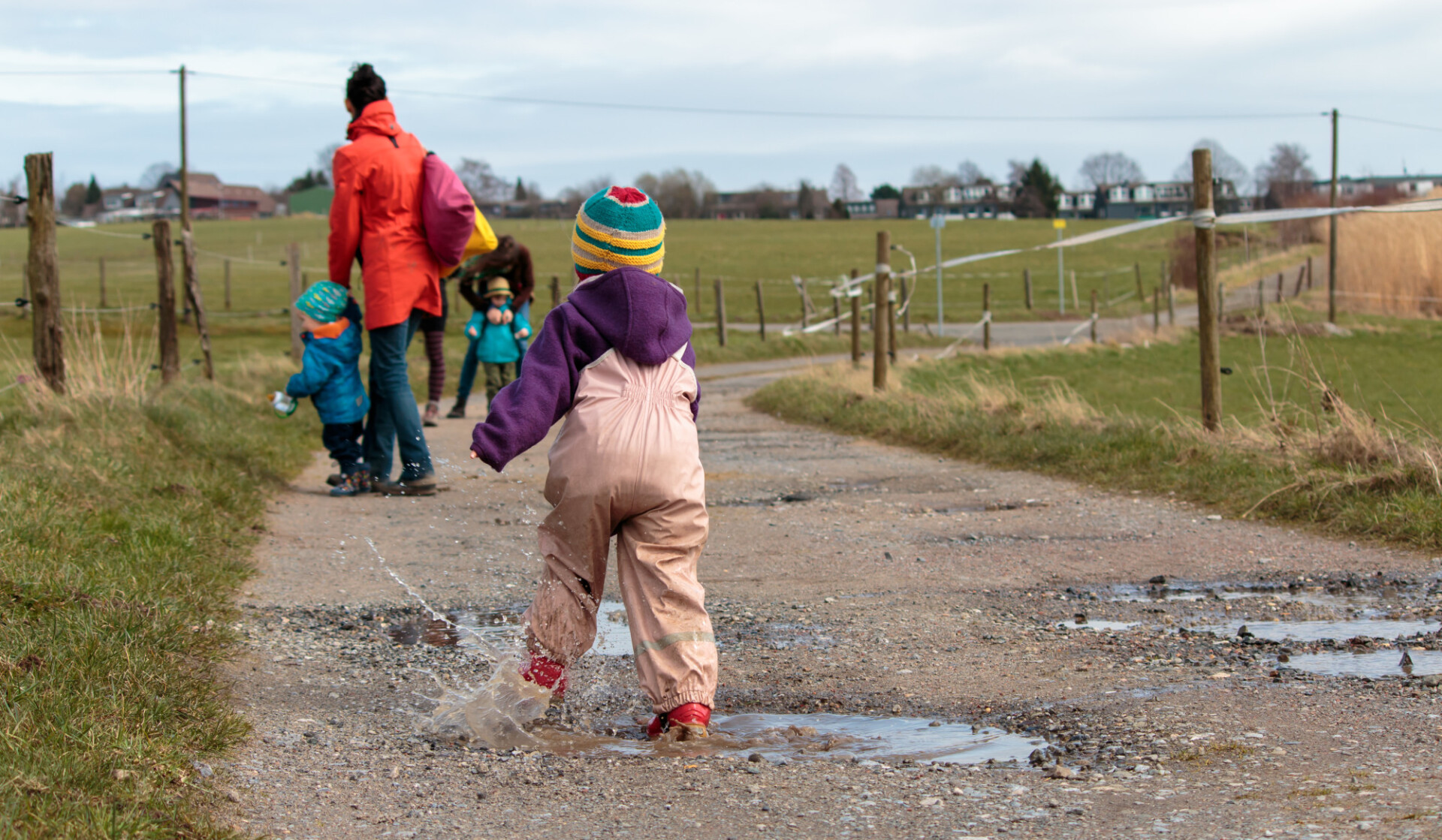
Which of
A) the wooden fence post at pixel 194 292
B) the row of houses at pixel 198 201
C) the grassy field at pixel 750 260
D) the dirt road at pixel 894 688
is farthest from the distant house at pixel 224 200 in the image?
the dirt road at pixel 894 688

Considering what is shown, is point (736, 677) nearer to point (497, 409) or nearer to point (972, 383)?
point (497, 409)

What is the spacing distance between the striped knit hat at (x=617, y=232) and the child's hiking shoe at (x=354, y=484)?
13.5ft

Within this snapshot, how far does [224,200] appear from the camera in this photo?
131 metres

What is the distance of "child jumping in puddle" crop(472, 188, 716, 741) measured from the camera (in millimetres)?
3305

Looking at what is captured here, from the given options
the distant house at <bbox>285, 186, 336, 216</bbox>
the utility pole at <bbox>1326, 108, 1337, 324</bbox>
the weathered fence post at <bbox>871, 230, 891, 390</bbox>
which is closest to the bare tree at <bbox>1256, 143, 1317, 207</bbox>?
the utility pole at <bbox>1326, 108, 1337, 324</bbox>

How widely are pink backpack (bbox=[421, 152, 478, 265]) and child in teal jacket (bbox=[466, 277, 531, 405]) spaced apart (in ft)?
13.1

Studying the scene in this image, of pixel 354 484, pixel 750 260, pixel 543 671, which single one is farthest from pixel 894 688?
pixel 750 260

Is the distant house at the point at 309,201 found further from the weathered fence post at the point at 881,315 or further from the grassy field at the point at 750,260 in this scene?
the weathered fence post at the point at 881,315

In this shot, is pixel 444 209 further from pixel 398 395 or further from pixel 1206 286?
pixel 1206 286

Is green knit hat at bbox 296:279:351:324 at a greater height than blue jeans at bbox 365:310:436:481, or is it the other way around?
green knit hat at bbox 296:279:351:324

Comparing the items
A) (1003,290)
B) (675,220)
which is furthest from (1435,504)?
(675,220)

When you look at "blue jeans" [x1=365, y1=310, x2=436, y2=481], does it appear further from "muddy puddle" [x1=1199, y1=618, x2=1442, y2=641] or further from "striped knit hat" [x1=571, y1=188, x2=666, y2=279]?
"muddy puddle" [x1=1199, y1=618, x2=1442, y2=641]

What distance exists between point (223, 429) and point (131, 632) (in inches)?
205

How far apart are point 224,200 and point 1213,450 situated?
449ft
